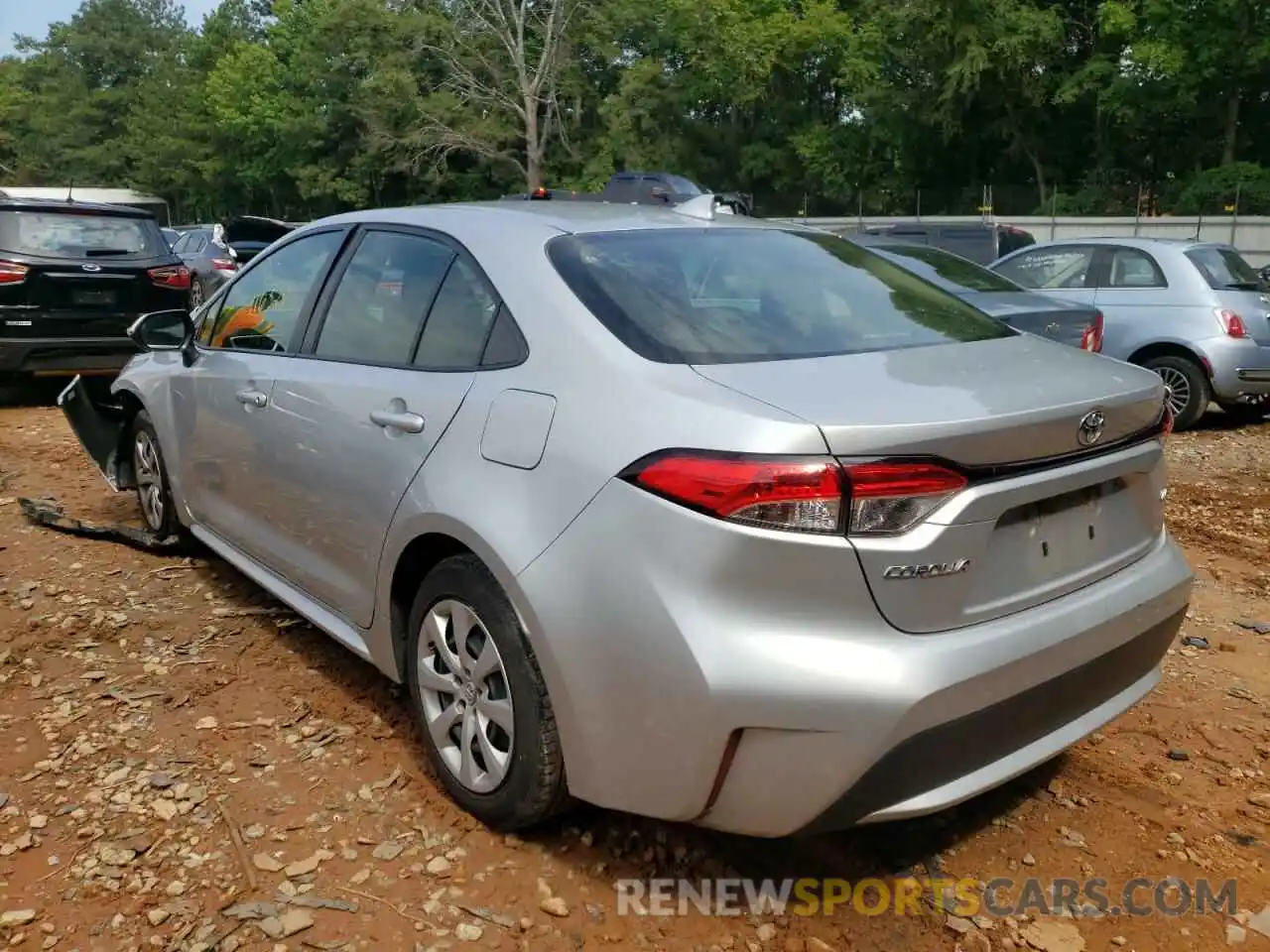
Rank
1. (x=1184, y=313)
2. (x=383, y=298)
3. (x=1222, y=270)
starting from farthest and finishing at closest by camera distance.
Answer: (x=1222, y=270), (x=1184, y=313), (x=383, y=298)

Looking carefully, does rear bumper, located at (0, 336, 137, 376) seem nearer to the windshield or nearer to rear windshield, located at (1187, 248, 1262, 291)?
the windshield

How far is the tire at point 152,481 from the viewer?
4875 millimetres

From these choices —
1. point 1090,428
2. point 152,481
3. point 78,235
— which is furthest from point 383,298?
point 78,235

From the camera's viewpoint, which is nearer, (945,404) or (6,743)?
(945,404)

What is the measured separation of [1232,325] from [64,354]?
29.9ft

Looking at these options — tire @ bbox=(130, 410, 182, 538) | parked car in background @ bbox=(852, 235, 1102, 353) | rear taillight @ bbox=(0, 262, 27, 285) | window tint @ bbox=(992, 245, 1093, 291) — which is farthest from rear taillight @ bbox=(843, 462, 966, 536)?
rear taillight @ bbox=(0, 262, 27, 285)

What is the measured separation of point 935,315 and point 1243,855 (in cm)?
160

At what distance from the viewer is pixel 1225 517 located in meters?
6.05

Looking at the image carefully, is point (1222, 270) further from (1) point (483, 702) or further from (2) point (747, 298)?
(1) point (483, 702)

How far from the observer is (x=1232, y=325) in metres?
8.36

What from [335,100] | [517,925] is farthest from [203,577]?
[335,100]

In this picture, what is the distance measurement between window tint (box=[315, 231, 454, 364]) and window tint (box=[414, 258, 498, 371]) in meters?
0.06

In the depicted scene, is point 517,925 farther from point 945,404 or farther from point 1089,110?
point 1089,110

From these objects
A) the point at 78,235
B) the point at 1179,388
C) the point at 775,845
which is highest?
the point at 78,235
